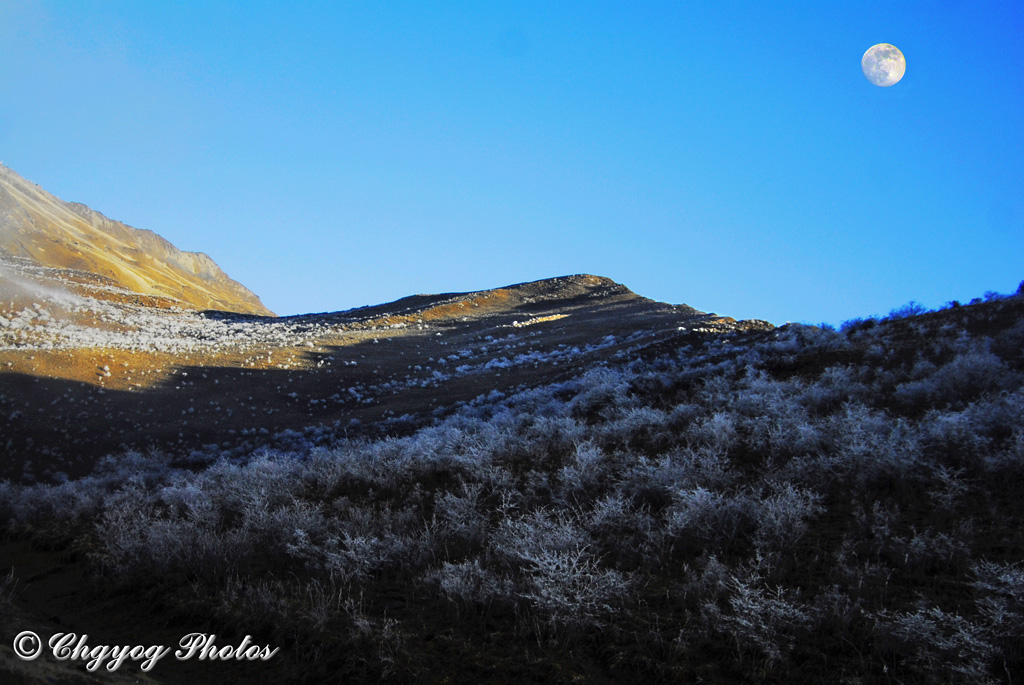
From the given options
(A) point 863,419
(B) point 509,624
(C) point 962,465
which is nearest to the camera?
(B) point 509,624

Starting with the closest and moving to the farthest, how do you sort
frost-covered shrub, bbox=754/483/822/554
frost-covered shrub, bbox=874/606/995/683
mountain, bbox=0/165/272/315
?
frost-covered shrub, bbox=874/606/995/683, frost-covered shrub, bbox=754/483/822/554, mountain, bbox=0/165/272/315

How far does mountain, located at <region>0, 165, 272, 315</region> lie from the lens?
56219 mm

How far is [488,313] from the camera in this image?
4678 cm

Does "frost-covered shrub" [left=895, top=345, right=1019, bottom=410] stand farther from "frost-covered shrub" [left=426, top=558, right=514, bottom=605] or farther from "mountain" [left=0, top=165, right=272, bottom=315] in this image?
"mountain" [left=0, top=165, right=272, bottom=315]

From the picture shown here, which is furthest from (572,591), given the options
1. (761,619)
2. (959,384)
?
(959,384)

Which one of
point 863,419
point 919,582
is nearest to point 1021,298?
point 863,419

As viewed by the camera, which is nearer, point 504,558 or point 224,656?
point 224,656

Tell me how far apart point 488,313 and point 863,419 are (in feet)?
128

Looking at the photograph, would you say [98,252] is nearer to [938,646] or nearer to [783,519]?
[783,519]

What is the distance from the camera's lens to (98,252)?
2758 inches

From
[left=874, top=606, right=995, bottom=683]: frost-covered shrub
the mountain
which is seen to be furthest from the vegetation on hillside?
the mountain

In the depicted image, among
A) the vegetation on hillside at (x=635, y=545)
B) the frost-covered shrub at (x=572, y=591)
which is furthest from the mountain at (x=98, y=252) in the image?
the frost-covered shrub at (x=572, y=591)

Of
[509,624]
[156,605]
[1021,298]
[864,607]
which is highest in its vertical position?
[1021,298]

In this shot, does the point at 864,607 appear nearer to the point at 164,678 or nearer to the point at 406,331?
the point at 164,678
